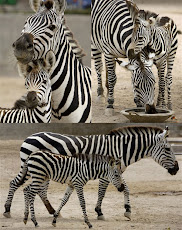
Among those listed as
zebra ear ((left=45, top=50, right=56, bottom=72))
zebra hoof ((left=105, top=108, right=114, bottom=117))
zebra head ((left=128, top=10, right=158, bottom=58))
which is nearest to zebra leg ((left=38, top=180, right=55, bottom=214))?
zebra hoof ((left=105, top=108, right=114, bottom=117))

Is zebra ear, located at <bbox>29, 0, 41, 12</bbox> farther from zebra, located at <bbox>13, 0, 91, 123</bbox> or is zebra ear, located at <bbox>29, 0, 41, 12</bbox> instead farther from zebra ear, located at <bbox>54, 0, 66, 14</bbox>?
zebra ear, located at <bbox>54, 0, 66, 14</bbox>

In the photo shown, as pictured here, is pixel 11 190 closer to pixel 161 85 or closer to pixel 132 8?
pixel 161 85

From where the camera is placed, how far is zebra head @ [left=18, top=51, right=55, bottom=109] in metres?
7.69

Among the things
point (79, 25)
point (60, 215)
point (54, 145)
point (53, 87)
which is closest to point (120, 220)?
point (60, 215)

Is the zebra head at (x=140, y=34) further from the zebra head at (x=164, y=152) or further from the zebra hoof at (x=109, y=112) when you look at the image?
the zebra head at (x=164, y=152)

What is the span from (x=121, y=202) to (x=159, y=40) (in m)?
2.18

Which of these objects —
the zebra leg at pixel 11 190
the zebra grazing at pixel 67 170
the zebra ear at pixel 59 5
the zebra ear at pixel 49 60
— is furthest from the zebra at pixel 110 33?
the zebra leg at pixel 11 190

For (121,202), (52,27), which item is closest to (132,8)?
(52,27)

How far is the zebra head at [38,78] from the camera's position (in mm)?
7688

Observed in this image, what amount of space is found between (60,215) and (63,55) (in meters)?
1.95

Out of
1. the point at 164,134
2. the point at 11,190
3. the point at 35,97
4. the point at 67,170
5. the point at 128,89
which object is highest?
the point at 128,89

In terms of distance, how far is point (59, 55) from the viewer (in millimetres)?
7957

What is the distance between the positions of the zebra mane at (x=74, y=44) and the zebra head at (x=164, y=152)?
4.62 ft

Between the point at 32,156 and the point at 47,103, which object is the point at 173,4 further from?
the point at 32,156
